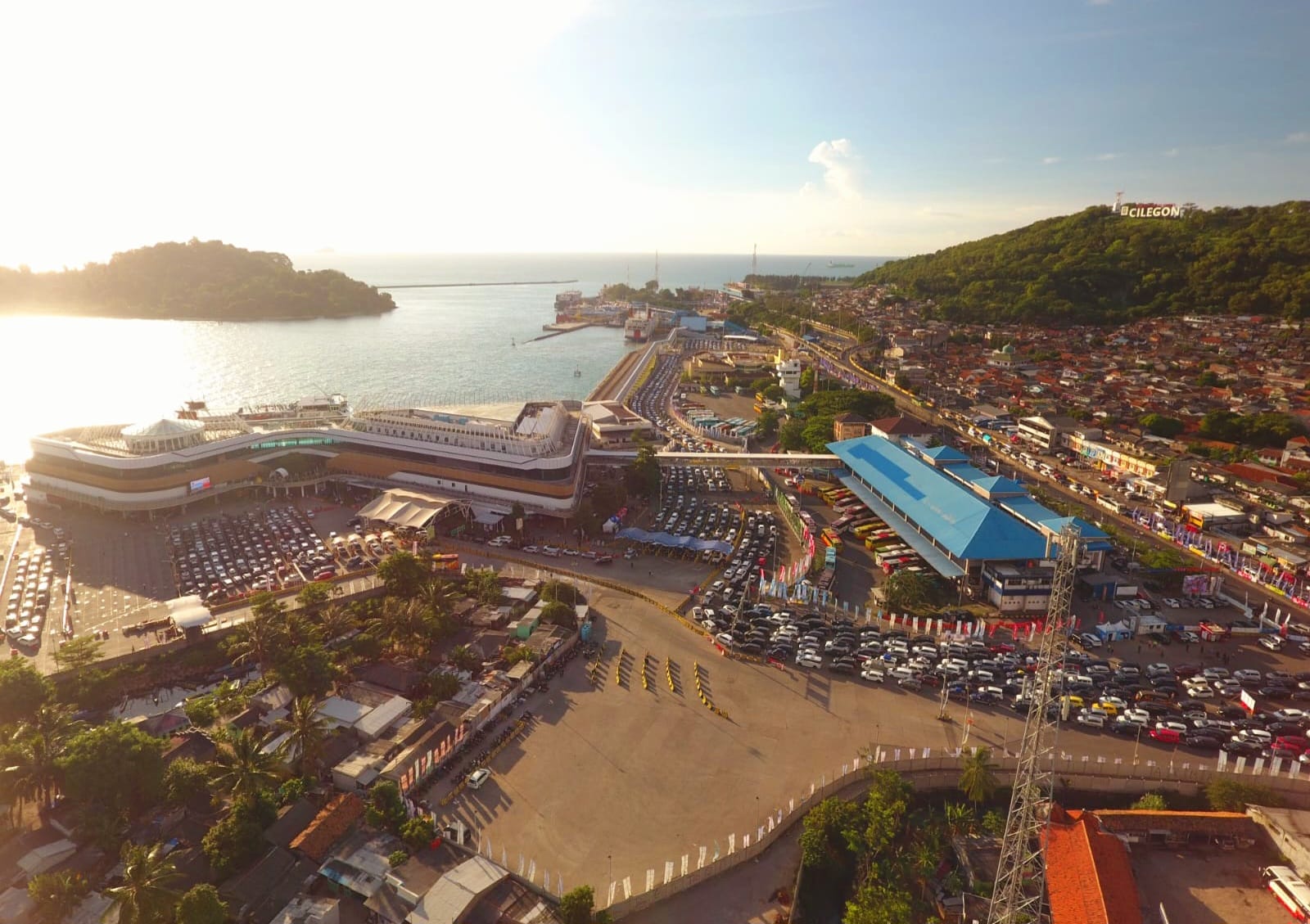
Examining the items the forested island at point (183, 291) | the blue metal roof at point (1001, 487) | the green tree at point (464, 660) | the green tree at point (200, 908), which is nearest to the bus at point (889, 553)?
the blue metal roof at point (1001, 487)

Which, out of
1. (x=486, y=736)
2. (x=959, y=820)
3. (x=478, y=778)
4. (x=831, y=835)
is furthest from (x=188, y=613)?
(x=959, y=820)

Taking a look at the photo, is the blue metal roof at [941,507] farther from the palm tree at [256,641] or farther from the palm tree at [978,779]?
the palm tree at [256,641]

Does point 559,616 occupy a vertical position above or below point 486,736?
above

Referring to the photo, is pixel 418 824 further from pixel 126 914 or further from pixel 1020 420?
pixel 1020 420

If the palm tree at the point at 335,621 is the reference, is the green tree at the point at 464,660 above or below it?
below

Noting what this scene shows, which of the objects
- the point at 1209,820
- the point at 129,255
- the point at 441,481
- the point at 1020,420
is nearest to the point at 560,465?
the point at 441,481

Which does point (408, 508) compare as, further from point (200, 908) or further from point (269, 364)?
point (269, 364)
